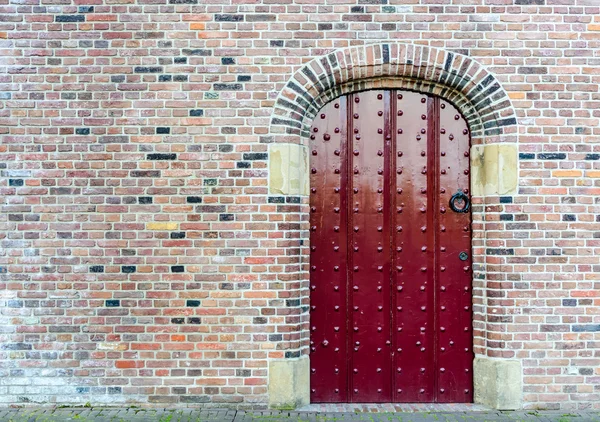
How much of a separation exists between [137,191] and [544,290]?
3.73 meters

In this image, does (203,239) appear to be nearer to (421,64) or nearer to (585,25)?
(421,64)

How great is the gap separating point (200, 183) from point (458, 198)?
2.39 metres

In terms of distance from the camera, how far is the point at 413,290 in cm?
489

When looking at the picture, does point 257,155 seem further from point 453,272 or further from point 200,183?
point 453,272

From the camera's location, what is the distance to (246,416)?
4.37 m

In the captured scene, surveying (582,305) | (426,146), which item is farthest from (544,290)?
(426,146)

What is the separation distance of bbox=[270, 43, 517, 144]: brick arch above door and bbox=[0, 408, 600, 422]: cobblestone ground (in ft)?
7.91

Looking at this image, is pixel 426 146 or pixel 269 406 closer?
pixel 269 406

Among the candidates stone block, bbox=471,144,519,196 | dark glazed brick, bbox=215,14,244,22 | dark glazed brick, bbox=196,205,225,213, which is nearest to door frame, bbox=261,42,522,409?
stone block, bbox=471,144,519,196

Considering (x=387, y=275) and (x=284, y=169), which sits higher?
(x=284, y=169)

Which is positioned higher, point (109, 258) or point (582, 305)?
point (109, 258)

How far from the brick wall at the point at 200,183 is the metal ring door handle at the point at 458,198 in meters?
0.27

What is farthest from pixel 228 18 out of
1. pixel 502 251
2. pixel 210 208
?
pixel 502 251

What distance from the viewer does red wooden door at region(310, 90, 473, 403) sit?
487 cm
